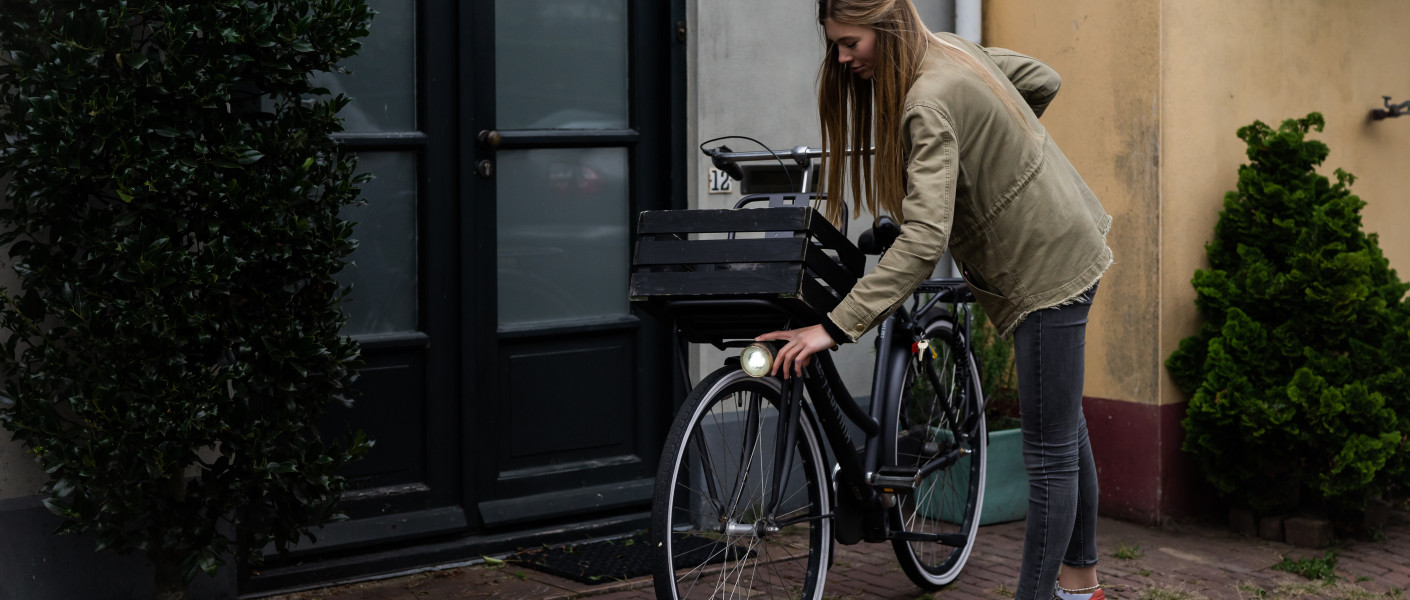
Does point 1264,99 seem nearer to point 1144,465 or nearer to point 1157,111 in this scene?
point 1157,111

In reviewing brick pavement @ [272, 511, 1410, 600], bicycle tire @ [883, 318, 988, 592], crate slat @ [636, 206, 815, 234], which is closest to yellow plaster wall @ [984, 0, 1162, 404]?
brick pavement @ [272, 511, 1410, 600]

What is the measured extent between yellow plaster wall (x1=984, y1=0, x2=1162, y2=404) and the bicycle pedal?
204cm

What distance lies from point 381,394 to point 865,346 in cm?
218

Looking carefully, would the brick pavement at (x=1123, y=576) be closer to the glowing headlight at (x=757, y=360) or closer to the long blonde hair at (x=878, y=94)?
the glowing headlight at (x=757, y=360)

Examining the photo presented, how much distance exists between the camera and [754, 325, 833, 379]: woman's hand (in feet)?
10.6

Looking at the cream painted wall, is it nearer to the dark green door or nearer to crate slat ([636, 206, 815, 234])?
the dark green door

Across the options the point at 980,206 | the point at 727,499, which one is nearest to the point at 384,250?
the point at 727,499

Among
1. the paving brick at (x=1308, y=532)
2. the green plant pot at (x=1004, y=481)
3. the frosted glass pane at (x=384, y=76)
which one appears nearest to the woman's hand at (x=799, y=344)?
the frosted glass pane at (x=384, y=76)

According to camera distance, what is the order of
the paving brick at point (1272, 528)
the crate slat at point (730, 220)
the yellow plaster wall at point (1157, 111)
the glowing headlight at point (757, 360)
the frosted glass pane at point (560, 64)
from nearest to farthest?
the glowing headlight at point (757, 360) < the crate slat at point (730, 220) < the frosted glass pane at point (560, 64) < the paving brick at point (1272, 528) < the yellow plaster wall at point (1157, 111)

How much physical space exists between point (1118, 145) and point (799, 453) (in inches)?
107

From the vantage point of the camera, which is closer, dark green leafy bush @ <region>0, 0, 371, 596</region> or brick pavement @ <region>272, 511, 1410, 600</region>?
dark green leafy bush @ <region>0, 0, 371, 596</region>

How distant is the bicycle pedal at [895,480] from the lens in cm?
404

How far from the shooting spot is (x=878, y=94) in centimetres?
341

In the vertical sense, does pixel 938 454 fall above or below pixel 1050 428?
below
